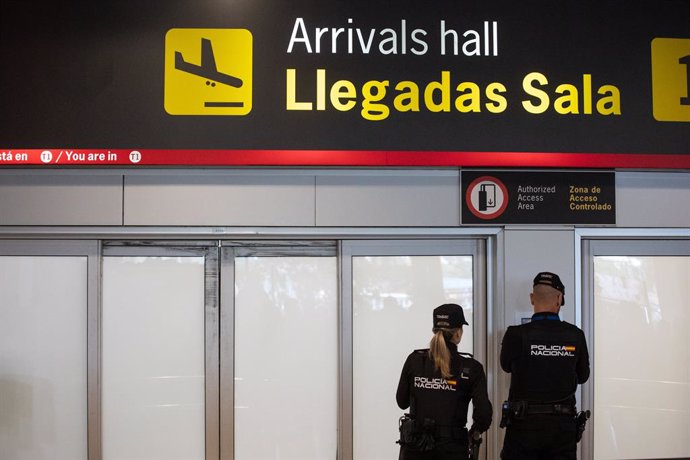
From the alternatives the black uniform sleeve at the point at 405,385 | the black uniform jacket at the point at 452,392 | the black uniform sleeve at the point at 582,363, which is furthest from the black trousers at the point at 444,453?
the black uniform sleeve at the point at 582,363

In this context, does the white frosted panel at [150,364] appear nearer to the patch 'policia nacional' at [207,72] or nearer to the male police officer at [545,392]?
the patch 'policia nacional' at [207,72]

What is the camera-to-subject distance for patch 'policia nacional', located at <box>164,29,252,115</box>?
5.26 meters

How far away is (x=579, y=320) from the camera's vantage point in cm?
552

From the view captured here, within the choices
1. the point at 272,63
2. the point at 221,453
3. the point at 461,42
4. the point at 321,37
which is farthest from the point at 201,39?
the point at 221,453

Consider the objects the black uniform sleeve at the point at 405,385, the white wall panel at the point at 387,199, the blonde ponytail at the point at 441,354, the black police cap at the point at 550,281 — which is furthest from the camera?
the white wall panel at the point at 387,199

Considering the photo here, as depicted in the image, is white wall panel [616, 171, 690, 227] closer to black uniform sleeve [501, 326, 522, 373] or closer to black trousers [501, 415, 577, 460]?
black uniform sleeve [501, 326, 522, 373]

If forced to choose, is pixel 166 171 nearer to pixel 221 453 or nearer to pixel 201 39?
pixel 201 39

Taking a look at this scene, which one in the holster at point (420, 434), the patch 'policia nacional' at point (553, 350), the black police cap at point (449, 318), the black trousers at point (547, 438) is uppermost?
the black police cap at point (449, 318)

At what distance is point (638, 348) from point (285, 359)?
2.83m

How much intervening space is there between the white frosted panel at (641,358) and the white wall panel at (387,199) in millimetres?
1385

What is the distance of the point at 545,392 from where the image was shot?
4.45 m

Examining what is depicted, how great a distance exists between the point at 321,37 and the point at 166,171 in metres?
1.56

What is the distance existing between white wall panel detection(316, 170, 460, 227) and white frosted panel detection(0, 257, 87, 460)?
214 centimetres

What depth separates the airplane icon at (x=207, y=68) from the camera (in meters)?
5.27
